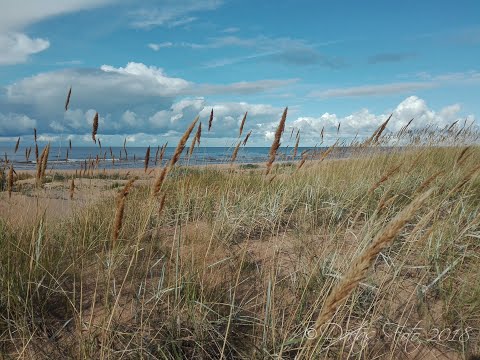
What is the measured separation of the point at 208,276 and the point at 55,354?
3.15 ft

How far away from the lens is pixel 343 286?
33.1 inches

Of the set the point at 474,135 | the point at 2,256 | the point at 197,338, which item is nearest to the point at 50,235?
the point at 2,256

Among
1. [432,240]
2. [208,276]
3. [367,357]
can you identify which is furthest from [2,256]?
[432,240]

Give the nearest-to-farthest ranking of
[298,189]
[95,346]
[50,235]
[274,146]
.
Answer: [95,346], [274,146], [50,235], [298,189]

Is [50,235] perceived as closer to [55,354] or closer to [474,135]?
[55,354]

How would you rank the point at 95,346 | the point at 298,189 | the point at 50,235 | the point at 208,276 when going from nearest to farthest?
the point at 95,346, the point at 208,276, the point at 50,235, the point at 298,189

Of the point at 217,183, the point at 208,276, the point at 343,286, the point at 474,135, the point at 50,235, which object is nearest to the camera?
the point at 343,286

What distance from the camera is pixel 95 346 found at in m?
1.79

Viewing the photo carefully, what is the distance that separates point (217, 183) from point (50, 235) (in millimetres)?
2653

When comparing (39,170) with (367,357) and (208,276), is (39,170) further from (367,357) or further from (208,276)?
(367,357)

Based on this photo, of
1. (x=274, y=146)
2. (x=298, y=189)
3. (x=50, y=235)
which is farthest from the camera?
(x=298, y=189)

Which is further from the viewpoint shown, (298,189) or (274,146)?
(298,189)

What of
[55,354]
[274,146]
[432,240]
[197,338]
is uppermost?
[274,146]

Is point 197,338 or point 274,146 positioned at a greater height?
point 274,146
